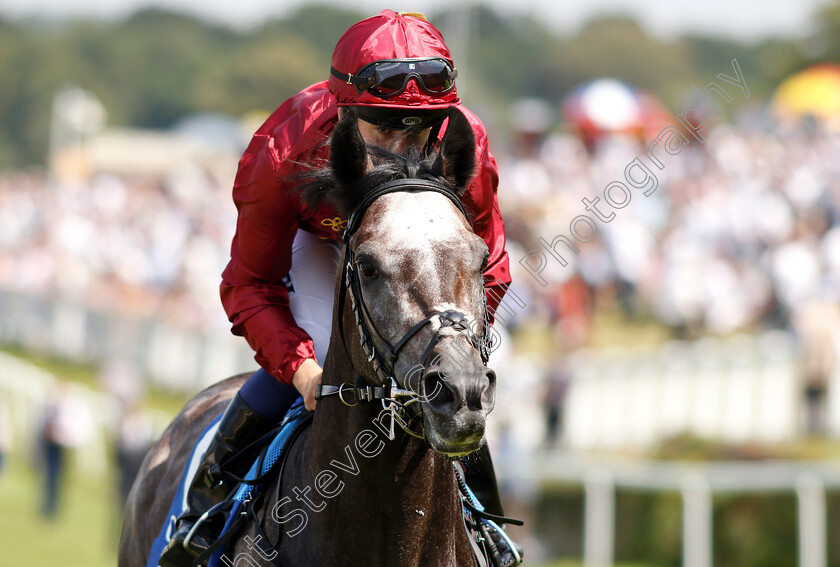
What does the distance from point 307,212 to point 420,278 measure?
867mm

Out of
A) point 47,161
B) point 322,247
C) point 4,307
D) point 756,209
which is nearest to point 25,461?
point 4,307

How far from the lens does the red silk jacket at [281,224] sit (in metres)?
3.88

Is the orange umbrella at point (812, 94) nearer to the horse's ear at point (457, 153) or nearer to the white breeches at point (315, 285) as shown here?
the white breeches at point (315, 285)

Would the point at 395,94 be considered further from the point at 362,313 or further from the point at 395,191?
the point at 362,313

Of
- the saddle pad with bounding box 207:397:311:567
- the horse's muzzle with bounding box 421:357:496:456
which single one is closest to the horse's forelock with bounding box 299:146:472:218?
the horse's muzzle with bounding box 421:357:496:456

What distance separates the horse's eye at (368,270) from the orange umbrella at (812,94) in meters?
25.9

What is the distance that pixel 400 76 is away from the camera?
3721 mm

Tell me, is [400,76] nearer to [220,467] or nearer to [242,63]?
[220,467]

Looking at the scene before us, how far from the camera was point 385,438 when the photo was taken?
11.5 feet

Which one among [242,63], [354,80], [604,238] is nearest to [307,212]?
[354,80]

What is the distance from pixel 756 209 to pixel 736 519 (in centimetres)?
661

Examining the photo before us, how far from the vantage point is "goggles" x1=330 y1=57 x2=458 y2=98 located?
372cm

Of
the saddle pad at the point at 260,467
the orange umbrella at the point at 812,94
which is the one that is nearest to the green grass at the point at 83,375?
the saddle pad at the point at 260,467

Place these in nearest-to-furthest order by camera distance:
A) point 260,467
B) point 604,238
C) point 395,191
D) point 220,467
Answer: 1. point 395,191
2. point 260,467
3. point 220,467
4. point 604,238
